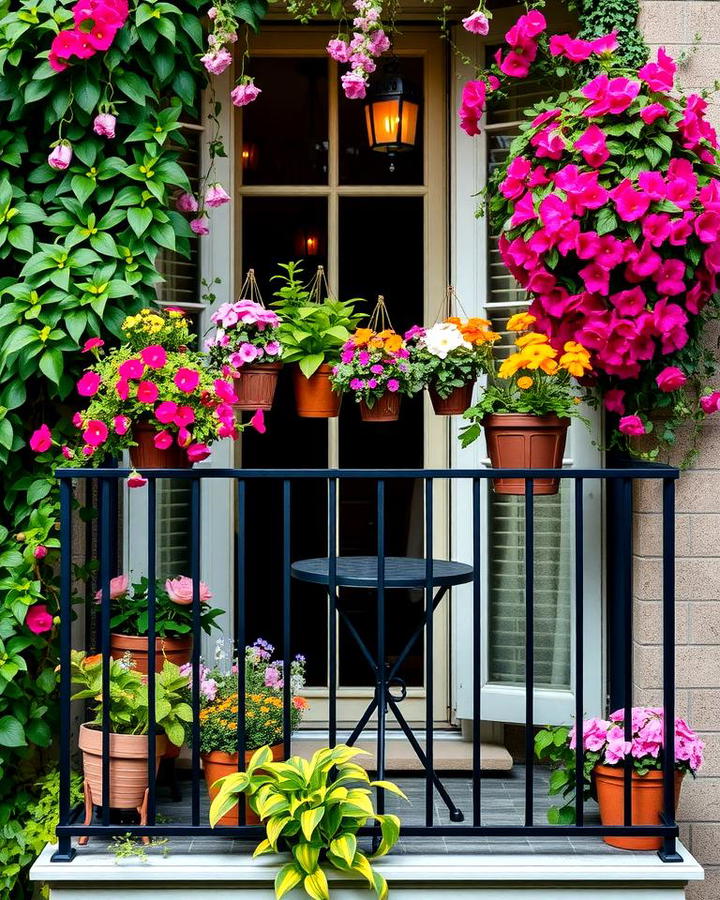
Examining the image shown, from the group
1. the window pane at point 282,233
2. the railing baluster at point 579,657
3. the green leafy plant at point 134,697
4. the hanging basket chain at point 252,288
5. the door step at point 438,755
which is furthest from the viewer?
the window pane at point 282,233

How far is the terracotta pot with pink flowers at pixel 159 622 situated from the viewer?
11.1ft

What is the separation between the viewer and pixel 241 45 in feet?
13.3

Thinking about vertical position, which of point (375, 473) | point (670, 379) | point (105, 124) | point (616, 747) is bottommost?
point (616, 747)

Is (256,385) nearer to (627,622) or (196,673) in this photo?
(196,673)

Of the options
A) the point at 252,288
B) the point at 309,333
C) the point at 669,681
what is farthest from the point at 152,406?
the point at 669,681

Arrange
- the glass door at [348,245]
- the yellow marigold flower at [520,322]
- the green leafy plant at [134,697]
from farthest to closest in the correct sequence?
the glass door at [348,245]
the yellow marigold flower at [520,322]
the green leafy plant at [134,697]

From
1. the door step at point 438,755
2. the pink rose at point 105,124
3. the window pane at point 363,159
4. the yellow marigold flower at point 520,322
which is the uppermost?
the window pane at point 363,159

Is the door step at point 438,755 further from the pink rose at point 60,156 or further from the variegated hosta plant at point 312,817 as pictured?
the pink rose at point 60,156

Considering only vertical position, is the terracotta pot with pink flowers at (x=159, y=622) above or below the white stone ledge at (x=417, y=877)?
above

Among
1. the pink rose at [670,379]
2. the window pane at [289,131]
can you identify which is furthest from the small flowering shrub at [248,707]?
the window pane at [289,131]

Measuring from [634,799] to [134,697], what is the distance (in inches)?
53.8

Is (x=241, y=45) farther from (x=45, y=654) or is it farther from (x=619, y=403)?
(x=45, y=654)

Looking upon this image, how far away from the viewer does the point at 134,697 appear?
10.1ft

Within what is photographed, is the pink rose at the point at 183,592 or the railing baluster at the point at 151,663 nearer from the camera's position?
the railing baluster at the point at 151,663
